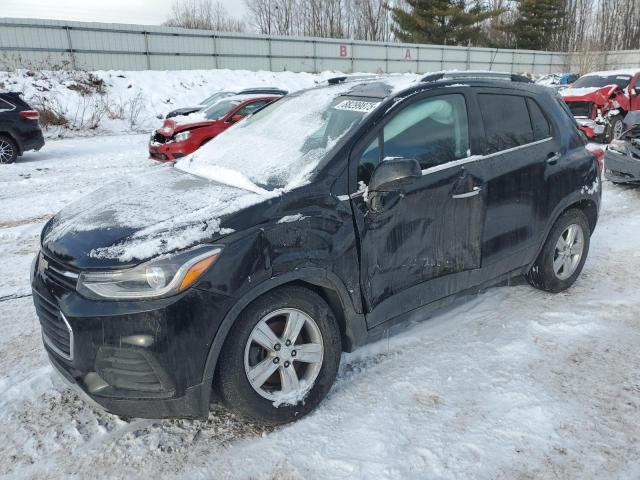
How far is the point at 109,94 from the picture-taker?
20109 mm

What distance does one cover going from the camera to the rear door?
11.5 feet

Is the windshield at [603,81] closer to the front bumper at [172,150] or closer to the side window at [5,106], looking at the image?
the front bumper at [172,150]

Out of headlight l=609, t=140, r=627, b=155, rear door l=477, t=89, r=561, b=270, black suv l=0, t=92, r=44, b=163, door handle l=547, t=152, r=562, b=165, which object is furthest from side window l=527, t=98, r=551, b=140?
black suv l=0, t=92, r=44, b=163

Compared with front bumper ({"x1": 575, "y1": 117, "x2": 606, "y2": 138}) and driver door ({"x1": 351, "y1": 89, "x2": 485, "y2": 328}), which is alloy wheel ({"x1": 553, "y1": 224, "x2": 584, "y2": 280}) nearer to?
driver door ({"x1": 351, "y1": 89, "x2": 485, "y2": 328})

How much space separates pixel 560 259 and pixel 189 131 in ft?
25.9

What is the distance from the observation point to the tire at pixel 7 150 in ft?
34.6

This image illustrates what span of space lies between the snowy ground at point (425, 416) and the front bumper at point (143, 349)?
0.35 m

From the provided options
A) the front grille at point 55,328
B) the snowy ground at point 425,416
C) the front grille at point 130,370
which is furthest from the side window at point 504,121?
the front grille at point 55,328

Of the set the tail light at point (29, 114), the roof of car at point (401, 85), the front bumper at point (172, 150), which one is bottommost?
the front bumper at point (172, 150)

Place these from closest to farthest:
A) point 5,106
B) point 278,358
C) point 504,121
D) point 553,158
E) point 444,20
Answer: point 278,358
point 504,121
point 553,158
point 5,106
point 444,20

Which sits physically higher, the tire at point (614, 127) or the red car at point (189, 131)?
the red car at point (189, 131)

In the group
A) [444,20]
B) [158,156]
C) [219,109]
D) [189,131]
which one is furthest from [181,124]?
[444,20]

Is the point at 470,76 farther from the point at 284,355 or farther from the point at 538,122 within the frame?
the point at 284,355

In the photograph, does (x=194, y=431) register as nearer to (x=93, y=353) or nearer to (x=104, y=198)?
(x=93, y=353)
